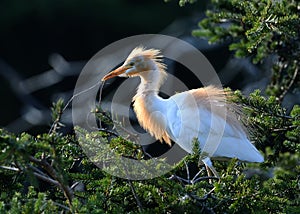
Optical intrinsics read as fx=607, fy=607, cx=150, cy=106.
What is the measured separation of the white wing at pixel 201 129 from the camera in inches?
92.6

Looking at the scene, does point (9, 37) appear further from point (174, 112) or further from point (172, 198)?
point (172, 198)

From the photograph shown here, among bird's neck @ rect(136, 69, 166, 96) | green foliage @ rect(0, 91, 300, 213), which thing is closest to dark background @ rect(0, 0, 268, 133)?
bird's neck @ rect(136, 69, 166, 96)

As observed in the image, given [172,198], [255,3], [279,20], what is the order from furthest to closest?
[255,3]
[279,20]
[172,198]

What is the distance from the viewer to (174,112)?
8.14ft

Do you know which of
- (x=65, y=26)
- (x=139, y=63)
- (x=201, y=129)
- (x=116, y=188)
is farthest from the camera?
(x=65, y=26)

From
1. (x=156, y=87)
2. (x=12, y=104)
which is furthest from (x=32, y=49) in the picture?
(x=156, y=87)

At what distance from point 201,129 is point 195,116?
0.20ft

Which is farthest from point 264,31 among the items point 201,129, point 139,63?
point 139,63

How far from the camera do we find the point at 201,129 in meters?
2.42

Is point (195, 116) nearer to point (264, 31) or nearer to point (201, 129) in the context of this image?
point (201, 129)

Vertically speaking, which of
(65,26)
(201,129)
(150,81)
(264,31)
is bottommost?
(65,26)

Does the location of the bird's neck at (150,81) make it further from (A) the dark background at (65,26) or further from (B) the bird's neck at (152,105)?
(A) the dark background at (65,26)

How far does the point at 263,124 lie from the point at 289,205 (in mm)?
487

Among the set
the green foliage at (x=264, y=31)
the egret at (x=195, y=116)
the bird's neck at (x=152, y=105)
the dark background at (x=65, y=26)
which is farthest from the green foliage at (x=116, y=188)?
the dark background at (x=65, y=26)
